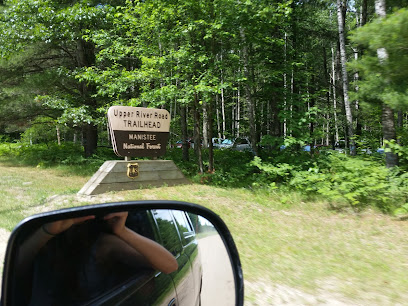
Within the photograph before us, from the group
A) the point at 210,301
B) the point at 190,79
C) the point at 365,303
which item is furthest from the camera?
the point at 190,79

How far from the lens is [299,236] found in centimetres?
542

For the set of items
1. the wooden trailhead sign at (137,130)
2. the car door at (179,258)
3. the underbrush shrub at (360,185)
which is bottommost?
the underbrush shrub at (360,185)

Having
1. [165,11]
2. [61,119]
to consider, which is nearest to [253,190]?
[165,11]

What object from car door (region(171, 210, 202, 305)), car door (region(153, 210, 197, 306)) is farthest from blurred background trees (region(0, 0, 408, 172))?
car door (region(153, 210, 197, 306))

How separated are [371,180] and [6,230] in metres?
7.13

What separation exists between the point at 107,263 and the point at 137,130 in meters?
8.96

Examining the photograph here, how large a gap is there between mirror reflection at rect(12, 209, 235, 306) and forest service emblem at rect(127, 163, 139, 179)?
8.31m

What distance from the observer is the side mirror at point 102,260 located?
3.26 ft

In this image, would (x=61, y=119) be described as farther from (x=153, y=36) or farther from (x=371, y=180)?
(x=371, y=180)

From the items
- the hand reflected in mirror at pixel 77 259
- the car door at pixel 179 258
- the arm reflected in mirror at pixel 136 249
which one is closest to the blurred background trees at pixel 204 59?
the car door at pixel 179 258

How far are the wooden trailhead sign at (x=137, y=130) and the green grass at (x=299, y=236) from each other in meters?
1.39

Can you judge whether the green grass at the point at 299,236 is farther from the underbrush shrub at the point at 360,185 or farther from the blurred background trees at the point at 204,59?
the blurred background trees at the point at 204,59

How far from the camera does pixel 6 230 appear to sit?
16.8 ft

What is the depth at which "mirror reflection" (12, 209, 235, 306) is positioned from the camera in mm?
991
